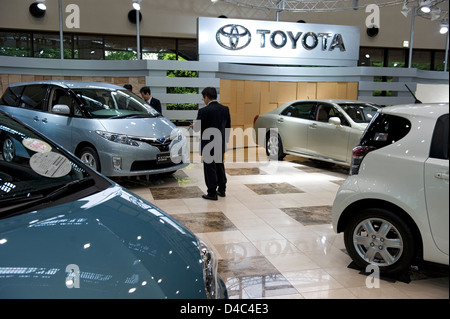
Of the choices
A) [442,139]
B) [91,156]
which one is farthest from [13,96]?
[442,139]

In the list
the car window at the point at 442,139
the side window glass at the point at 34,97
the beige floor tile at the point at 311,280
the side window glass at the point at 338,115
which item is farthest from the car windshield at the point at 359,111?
the car window at the point at 442,139

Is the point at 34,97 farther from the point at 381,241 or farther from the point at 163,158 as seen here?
the point at 381,241

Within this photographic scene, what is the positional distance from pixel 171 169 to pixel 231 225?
2.06 meters

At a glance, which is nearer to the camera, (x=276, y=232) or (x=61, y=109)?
(x=276, y=232)

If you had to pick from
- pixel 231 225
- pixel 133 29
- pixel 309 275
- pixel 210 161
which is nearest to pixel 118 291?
pixel 309 275

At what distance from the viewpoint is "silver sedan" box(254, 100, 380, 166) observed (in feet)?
24.6

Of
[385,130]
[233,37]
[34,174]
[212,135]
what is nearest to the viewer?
[34,174]

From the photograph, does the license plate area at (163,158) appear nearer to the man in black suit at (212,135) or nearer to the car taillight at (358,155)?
the man in black suit at (212,135)

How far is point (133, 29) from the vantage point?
14.4 m

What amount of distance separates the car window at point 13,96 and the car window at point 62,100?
2.94 feet

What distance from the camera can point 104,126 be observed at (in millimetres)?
6137

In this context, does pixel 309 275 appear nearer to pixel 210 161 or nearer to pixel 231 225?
pixel 231 225

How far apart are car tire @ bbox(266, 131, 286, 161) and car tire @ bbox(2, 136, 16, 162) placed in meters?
6.75

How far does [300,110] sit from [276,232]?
464 centimetres
